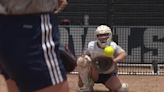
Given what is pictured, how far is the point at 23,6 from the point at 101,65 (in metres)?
5.07

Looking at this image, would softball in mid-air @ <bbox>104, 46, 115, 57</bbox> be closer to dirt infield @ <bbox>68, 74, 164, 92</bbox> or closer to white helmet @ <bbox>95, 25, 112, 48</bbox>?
white helmet @ <bbox>95, 25, 112, 48</bbox>

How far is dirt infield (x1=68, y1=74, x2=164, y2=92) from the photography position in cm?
816

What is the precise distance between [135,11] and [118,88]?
550 centimetres

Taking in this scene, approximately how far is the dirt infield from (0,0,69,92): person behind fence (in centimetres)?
562

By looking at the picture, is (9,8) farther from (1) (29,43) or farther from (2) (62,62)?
(2) (62,62)

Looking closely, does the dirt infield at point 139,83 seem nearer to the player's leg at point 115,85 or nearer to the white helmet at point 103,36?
the player's leg at point 115,85

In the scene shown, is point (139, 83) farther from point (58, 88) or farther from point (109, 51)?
point (58, 88)

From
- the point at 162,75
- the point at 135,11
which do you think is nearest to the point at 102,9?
the point at 135,11

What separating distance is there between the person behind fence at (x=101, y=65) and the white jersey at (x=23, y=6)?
16.3 feet

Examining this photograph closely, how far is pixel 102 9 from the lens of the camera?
1222 cm

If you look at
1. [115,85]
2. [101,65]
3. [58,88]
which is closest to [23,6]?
[58,88]

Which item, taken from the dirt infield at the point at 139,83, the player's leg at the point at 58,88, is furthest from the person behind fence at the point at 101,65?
the player's leg at the point at 58,88

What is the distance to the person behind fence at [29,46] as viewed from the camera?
7.58 feet

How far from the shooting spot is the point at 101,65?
24.2ft
